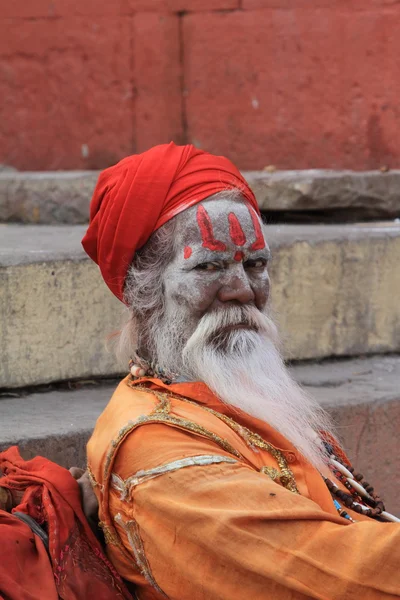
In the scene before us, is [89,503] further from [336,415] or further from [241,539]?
[336,415]

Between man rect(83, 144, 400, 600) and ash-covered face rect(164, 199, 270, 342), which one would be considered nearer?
man rect(83, 144, 400, 600)

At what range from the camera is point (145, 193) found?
2.58m

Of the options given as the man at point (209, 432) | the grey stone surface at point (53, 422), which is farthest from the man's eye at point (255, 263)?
the grey stone surface at point (53, 422)

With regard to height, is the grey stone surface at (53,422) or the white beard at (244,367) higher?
the white beard at (244,367)

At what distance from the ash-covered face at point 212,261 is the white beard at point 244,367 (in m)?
0.03

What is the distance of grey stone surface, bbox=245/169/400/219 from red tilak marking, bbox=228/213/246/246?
2.15 meters

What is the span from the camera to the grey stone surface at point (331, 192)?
4.75 m

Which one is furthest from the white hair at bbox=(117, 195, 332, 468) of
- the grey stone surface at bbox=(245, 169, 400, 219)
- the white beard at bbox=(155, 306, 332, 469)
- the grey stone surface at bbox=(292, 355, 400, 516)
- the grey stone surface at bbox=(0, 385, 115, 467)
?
the grey stone surface at bbox=(245, 169, 400, 219)

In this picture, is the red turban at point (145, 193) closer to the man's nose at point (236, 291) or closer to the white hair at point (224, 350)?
the white hair at point (224, 350)

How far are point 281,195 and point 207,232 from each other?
2.23 m

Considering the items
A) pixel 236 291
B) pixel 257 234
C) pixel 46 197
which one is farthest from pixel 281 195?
pixel 236 291

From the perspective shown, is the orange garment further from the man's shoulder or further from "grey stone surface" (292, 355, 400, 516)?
"grey stone surface" (292, 355, 400, 516)

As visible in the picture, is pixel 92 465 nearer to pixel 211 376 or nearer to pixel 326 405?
pixel 211 376

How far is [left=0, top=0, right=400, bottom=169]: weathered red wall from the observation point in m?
4.87
